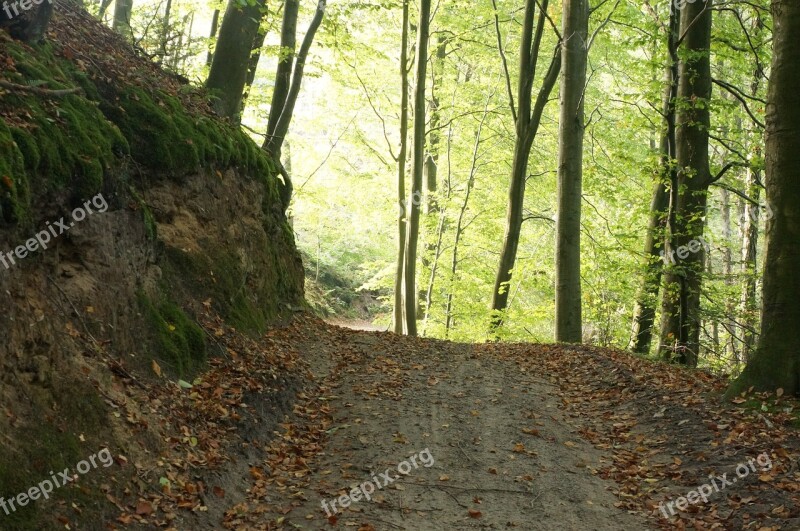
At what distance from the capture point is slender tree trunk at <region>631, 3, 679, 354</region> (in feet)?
37.9

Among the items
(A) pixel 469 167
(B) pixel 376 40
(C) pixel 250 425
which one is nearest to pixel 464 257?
(A) pixel 469 167

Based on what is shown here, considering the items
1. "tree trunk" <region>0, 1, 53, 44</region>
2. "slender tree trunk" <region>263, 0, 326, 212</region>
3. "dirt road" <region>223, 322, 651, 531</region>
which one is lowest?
"dirt road" <region>223, 322, 651, 531</region>

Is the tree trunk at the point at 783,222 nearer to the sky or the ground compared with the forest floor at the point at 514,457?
nearer to the sky

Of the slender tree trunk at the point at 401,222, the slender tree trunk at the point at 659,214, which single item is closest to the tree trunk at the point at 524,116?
the slender tree trunk at the point at 401,222

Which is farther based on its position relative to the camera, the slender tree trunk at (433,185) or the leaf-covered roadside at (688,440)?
the slender tree trunk at (433,185)

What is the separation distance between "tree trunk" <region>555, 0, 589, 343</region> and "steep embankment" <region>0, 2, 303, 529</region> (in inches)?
259

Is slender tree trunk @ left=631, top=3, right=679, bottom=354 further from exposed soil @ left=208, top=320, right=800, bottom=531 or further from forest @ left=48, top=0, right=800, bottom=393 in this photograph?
exposed soil @ left=208, top=320, right=800, bottom=531

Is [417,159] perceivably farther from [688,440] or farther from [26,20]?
[688,440]

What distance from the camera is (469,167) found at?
24406 mm

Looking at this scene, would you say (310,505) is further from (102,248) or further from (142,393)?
(102,248)

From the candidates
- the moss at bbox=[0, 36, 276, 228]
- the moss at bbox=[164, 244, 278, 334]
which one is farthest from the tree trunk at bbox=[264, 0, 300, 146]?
the moss at bbox=[164, 244, 278, 334]

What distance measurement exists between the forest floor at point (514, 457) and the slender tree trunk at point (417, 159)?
771cm

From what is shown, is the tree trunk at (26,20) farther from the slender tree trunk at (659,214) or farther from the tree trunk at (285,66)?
the slender tree trunk at (659,214)

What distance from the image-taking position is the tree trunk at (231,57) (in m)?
12.3
